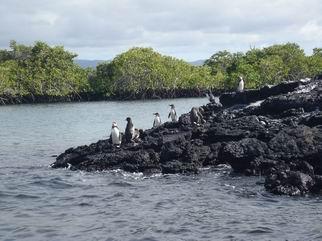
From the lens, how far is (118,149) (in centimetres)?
2711

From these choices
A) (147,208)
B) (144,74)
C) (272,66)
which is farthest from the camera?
(144,74)

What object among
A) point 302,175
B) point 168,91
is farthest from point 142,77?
point 302,175

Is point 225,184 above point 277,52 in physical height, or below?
below

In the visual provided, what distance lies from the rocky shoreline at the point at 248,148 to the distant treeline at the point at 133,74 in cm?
6935

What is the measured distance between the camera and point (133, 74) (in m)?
107

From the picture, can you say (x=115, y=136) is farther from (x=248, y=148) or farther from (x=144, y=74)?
(x=144, y=74)

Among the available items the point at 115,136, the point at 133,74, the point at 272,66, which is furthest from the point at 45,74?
the point at 115,136

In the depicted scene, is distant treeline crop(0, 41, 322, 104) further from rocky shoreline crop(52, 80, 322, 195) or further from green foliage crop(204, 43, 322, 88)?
rocky shoreline crop(52, 80, 322, 195)

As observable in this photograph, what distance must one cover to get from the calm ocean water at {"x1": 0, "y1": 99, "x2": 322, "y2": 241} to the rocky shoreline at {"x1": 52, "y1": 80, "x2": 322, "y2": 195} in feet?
2.21

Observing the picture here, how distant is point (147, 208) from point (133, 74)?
89595 mm

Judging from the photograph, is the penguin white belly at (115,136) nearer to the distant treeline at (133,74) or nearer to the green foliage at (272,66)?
the green foliage at (272,66)

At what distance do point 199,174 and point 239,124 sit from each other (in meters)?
4.82

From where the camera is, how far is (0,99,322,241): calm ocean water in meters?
15.1

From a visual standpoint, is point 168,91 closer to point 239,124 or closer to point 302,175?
point 239,124
